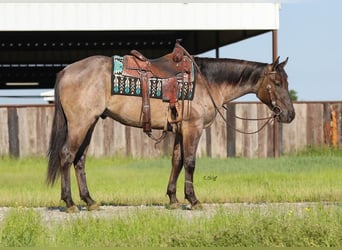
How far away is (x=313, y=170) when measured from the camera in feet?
63.5

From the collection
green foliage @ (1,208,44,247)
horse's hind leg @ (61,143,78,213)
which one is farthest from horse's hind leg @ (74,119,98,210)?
green foliage @ (1,208,44,247)

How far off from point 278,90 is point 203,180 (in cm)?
503

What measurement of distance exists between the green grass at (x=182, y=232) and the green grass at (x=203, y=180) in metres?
3.50

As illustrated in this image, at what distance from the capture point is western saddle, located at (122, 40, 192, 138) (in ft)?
39.7

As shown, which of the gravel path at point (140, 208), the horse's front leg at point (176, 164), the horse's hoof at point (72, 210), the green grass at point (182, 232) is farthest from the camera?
the horse's front leg at point (176, 164)

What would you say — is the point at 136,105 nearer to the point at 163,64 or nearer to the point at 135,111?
the point at 135,111

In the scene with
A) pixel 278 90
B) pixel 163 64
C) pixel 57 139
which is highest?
pixel 163 64

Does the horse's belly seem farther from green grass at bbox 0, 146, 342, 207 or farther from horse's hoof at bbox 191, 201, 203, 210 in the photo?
green grass at bbox 0, 146, 342, 207

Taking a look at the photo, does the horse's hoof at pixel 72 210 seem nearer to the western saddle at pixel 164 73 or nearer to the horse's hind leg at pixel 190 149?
the western saddle at pixel 164 73

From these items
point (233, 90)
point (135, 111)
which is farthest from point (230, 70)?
point (135, 111)

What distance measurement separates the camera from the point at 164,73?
40.2 ft

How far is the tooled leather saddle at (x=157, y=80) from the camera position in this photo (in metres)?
12.1

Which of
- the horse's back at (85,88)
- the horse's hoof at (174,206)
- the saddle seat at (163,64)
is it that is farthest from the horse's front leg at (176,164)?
the horse's back at (85,88)

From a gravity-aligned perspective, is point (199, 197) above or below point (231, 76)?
below
